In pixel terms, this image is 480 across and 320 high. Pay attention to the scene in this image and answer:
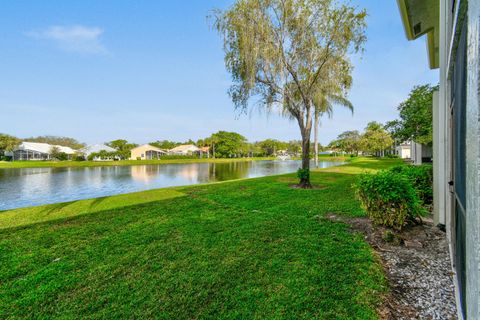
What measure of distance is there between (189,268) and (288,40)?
7696 mm

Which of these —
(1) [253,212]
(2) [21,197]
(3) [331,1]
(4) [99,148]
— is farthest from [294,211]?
(4) [99,148]

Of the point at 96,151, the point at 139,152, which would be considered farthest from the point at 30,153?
the point at 139,152

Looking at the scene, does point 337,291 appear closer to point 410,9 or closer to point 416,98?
point 410,9

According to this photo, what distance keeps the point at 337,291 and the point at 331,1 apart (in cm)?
832

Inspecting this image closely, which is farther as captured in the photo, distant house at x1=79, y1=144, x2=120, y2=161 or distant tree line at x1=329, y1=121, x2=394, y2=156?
distant house at x1=79, y1=144, x2=120, y2=161

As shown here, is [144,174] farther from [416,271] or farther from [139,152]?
[139,152]

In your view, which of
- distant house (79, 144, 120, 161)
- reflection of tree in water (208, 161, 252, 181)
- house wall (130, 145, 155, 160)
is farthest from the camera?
house wall (130, 145, 155, 160)

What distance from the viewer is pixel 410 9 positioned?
378cm

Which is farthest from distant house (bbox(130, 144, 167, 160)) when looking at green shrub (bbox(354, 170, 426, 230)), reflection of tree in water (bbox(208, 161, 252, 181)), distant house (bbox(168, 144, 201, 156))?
green shrub (bbox(354, 170, 426, 230))

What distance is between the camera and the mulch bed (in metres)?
1.81

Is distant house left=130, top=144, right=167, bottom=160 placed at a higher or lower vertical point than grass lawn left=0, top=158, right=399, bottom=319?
higher

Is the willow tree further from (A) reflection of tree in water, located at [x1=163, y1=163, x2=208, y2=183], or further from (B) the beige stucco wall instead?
(B) the beige stucco wall

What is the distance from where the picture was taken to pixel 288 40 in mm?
7766

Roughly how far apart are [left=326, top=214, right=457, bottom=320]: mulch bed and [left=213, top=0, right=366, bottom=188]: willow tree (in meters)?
4.87
